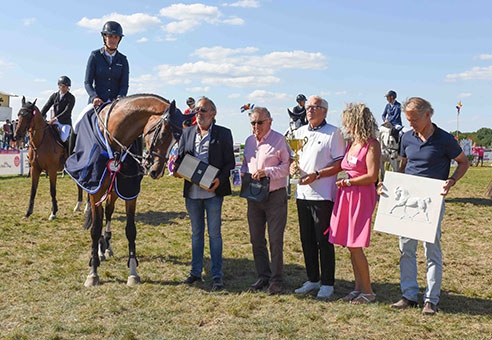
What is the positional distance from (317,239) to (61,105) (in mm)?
7274

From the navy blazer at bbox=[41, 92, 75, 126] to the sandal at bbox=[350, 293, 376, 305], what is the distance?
7.74 m

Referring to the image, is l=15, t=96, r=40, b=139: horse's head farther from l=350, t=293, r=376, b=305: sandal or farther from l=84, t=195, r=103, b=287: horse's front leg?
l=350, t=293, r=376, b=305: sandal

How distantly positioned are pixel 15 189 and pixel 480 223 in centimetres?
1351

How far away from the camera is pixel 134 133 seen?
536 centimetres

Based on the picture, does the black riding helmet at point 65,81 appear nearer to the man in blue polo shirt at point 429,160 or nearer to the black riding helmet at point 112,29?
the black riding helmet at point 112,29

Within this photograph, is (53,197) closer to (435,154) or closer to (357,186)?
(357,186)

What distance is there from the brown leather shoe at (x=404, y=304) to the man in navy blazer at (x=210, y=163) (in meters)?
1.92

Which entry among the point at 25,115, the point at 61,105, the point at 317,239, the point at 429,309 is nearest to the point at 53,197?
the point at 25,115

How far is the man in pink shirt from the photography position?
17.1ft

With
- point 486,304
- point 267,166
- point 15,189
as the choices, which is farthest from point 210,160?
point 15,189

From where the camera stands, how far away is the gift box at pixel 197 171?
513 cm

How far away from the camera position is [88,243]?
782 centimetres

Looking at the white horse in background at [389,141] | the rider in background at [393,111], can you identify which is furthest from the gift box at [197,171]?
the rider in background at [393,111]

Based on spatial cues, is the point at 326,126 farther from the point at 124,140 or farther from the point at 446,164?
the point at 124,140
